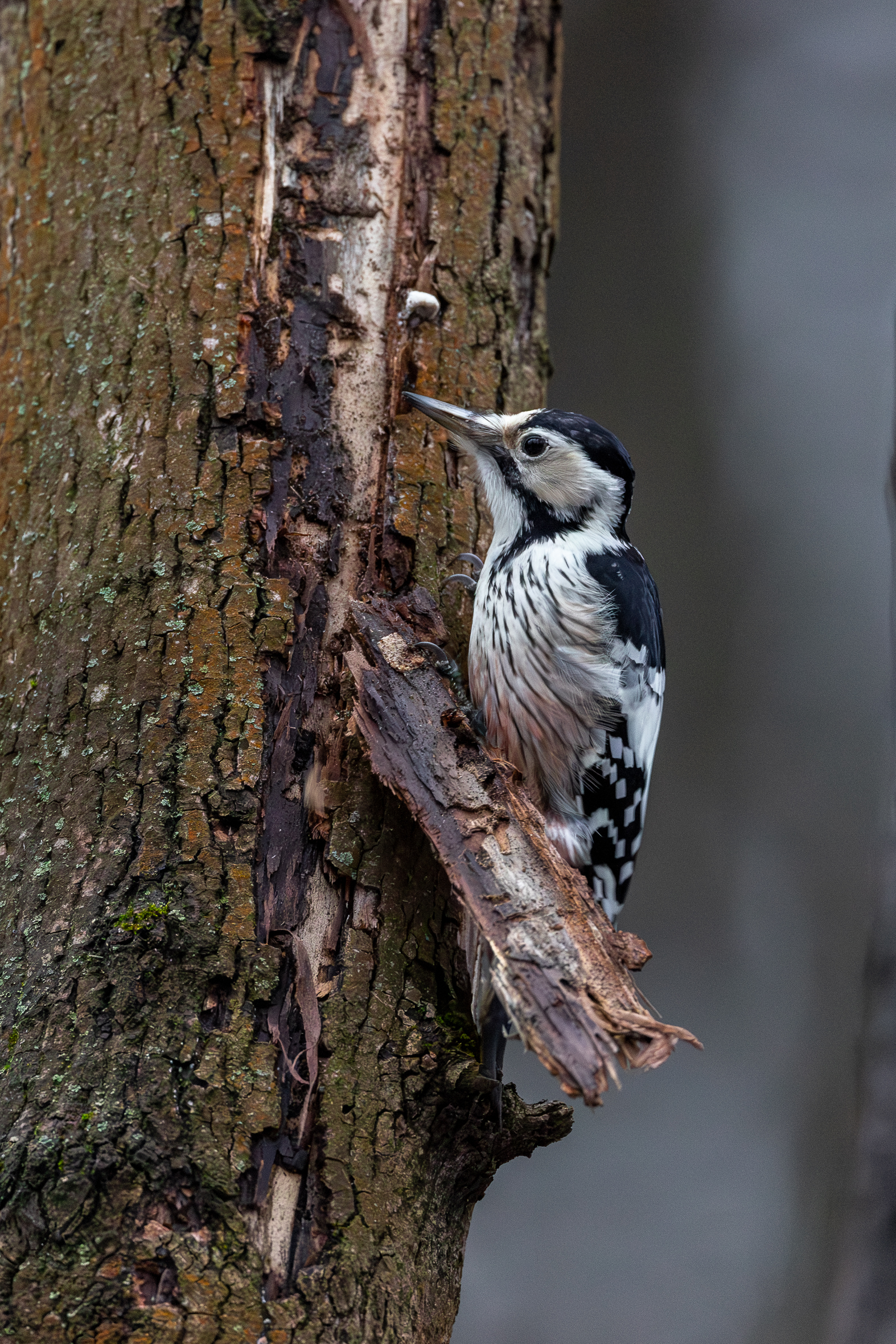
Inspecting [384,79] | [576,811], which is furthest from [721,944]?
[384,79]

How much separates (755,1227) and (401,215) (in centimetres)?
462

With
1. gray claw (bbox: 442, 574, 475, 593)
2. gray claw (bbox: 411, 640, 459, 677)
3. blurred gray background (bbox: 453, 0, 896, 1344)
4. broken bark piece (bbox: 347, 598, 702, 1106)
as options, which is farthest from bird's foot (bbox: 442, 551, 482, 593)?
blurred gray background (bbox: 453, 0, 896, 1344)

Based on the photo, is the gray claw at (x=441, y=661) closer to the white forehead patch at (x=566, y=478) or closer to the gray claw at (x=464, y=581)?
the gray claw at (x=464, y=581)

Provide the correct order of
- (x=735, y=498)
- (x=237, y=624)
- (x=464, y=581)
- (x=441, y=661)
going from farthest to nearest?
(x=735, y=498)
(x=464, y=581)
(x=441, y=661)
(x=237, y=624)

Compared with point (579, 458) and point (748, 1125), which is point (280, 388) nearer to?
point (579, 458)

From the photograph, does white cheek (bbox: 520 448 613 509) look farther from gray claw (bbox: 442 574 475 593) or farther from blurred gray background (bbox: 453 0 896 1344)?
blurred gray background (bbox: 453 0 896 1344)

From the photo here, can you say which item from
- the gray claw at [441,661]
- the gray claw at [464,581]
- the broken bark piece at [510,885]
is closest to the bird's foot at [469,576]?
the gray claw at [464,581]

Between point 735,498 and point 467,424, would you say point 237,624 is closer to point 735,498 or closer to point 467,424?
point 467,424

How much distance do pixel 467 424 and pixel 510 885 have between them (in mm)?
1098

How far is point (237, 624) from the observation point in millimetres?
2098

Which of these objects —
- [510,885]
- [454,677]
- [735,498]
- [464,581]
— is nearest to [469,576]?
[464,581]

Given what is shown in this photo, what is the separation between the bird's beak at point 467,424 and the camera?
2416 millimetres

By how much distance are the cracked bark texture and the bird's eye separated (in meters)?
0.11

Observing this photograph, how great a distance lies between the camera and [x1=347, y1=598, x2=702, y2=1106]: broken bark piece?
1.70m
